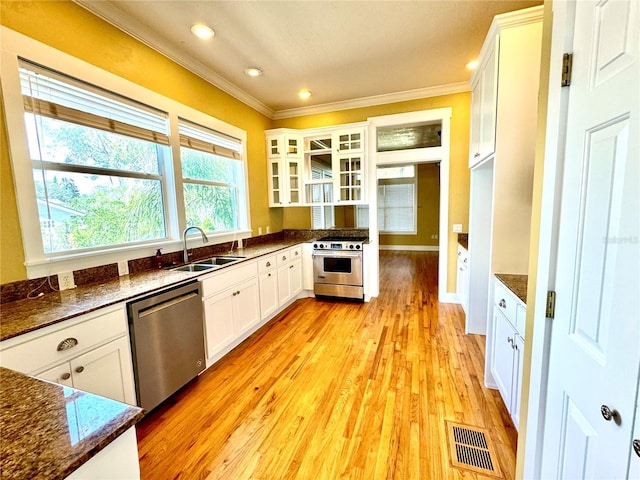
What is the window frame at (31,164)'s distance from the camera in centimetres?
167

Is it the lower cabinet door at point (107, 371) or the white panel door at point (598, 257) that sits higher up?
the white panel door at point (598, 257)

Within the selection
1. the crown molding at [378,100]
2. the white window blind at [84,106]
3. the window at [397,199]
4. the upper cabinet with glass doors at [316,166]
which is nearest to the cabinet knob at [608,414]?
the white window blind at [84,106]

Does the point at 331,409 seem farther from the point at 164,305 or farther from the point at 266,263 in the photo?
the point at 266,263

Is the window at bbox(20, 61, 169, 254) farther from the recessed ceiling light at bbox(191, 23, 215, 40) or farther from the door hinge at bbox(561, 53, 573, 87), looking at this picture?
the door hinge at bbox(561, 53, 573, 87)

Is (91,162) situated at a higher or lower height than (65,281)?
higher

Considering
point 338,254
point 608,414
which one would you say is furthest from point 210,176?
point 608,414

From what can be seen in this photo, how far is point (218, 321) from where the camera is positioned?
8.38ft

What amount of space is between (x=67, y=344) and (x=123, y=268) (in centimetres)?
97

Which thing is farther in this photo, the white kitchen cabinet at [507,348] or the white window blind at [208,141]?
the white window blind at [208,141]

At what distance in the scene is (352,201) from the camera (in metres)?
4.28

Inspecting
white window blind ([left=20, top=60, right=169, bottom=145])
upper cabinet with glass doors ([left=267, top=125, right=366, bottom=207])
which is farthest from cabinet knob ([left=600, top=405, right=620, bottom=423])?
upper cabinet with glass doors ([left=267, top=125, right=366, bottom=207])

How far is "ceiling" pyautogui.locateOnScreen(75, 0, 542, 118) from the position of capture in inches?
87.0

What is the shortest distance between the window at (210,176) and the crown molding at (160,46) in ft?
1.85

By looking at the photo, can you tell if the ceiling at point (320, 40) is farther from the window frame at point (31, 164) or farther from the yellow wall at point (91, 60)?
the window frame at point (31, 164)
